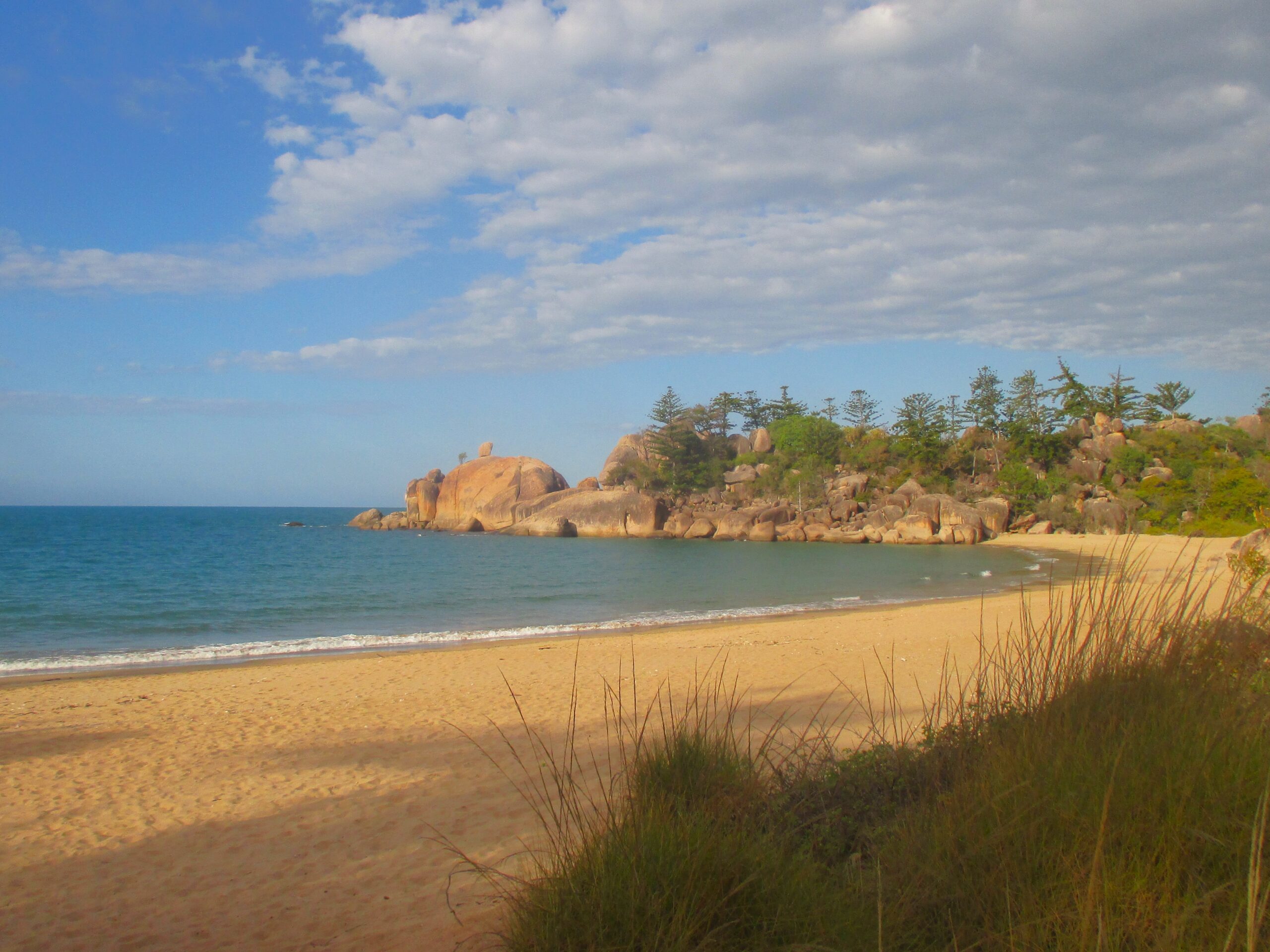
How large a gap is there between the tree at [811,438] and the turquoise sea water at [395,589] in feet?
58.5

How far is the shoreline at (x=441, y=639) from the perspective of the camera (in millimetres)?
13805

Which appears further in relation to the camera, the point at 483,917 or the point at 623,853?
the point at 483,917

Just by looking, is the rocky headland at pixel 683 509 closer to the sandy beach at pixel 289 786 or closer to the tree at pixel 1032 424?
the tree at pixel 1032 424

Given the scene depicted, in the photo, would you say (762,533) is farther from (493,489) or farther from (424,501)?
(424,501)

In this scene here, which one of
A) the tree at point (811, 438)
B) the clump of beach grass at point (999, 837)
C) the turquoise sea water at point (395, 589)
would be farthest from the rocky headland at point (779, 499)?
the clump of beach grass at point (999, 837)

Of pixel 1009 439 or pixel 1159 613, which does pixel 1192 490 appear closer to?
pixel 1009 439

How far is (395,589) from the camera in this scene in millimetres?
26203

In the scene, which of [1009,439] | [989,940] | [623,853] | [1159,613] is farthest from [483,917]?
[1009,439]

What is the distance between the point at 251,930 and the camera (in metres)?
4.10

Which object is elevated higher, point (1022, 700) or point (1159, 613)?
point (1159, 613)

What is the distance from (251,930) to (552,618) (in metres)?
16.1

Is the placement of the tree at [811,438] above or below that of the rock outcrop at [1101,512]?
above

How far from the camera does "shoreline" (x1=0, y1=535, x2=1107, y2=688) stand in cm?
1380

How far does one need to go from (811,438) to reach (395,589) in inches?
1869
